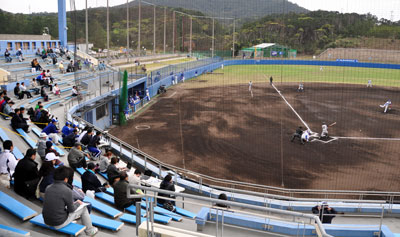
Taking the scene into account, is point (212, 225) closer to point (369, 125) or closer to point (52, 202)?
point (52, 202)

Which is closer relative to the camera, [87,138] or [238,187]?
[87,138]

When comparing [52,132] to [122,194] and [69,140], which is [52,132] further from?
[122,194]

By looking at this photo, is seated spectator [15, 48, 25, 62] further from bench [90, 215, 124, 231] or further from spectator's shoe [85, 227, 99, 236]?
spectator's shoe [85, 227, 99, 236]

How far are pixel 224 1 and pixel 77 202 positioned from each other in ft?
57.2

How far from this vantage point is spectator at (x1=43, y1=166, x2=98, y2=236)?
496 cm

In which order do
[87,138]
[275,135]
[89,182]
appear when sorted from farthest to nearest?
[275,135], [87,138], [89,182]

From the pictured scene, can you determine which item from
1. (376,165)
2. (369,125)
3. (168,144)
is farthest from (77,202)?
(369,125)

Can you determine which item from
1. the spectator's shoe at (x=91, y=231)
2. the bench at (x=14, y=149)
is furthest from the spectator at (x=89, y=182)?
the bench at (x=14, y=149)

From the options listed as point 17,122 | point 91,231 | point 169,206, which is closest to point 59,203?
point 91,231

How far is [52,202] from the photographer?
498 cm

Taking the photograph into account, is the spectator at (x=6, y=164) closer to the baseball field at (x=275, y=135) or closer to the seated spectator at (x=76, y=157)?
the seated spectator at (x=76, y=157)

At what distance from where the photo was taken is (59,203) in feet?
16.4

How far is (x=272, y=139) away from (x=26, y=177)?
1479 centimetres

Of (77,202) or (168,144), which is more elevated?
(77,202)
